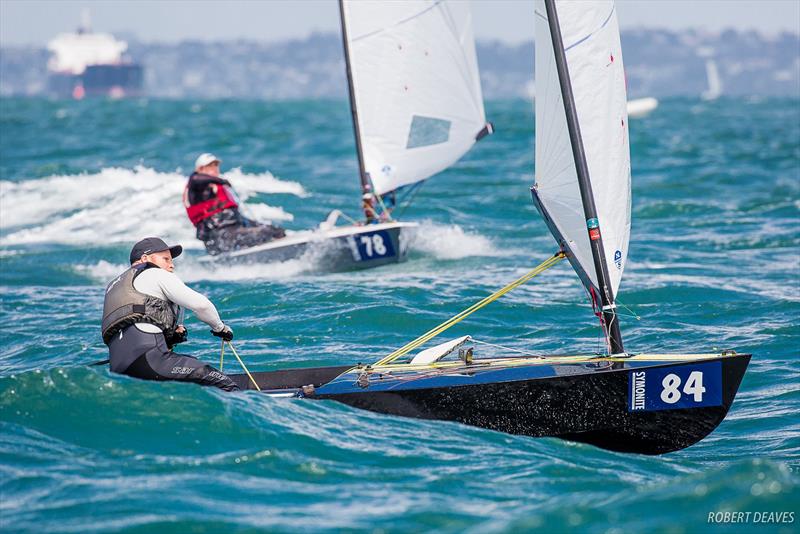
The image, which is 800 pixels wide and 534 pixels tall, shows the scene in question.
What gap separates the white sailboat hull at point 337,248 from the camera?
477 inches

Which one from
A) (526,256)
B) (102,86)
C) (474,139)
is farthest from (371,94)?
(102,86)

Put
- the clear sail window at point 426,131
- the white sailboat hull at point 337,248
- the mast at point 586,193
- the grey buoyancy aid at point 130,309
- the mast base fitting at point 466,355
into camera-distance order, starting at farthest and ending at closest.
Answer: the clear sail window at point 426,131 < the white sailboat hull at point 337,248 < the mast base fitting at point 466,355 < the mast at point 586,193 < the grey buoyancy aid at point 130,309

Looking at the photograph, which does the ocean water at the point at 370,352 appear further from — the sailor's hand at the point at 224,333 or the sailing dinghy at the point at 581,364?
the sailor's hand at the point at 224,333

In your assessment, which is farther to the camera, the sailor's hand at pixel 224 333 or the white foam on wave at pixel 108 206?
the white foam on wave at pixel 108 206

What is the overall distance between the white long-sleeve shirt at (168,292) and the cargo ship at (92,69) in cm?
12859

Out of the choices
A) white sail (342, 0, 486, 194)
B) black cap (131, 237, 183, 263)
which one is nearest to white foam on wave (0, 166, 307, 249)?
white sail (342, 0, 486, 194)

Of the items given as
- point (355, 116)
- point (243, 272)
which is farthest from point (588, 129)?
point (355, 116)

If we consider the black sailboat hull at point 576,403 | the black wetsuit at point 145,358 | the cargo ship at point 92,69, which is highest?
the cargo ship at point 92,69

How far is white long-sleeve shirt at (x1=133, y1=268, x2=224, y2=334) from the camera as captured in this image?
6.28m

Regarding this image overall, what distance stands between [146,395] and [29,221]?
11821mm

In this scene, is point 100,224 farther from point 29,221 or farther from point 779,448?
point 779,448

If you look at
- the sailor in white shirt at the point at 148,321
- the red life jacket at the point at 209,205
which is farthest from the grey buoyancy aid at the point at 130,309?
the red life jacket at the point at 209,205

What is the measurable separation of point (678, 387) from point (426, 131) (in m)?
7.54

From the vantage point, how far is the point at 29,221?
17.0m
